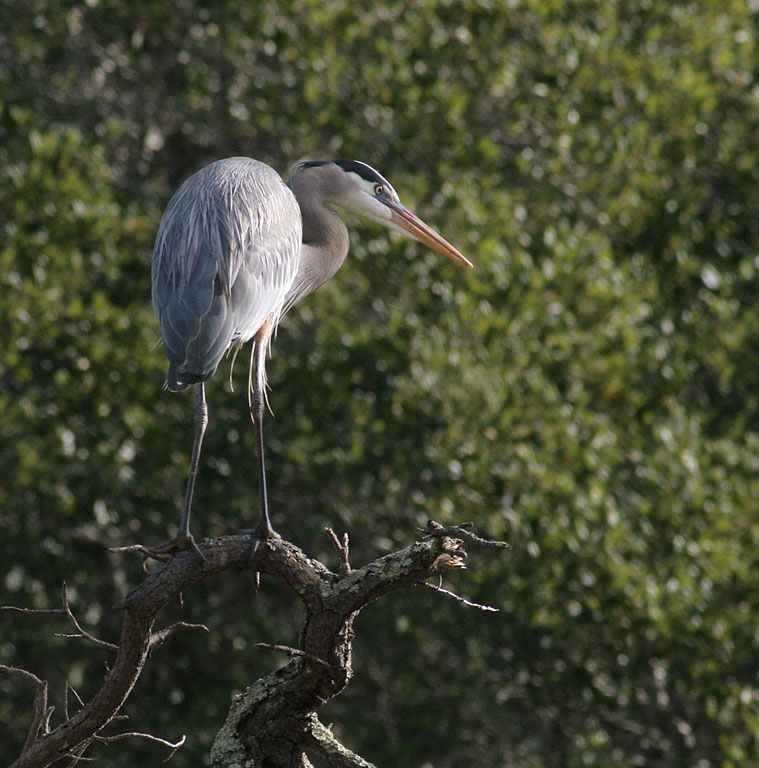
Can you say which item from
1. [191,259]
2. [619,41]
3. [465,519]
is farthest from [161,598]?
[619,41]

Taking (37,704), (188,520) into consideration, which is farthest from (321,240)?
(37,704)

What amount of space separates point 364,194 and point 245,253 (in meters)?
0.73

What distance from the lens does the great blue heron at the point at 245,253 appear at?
310cm

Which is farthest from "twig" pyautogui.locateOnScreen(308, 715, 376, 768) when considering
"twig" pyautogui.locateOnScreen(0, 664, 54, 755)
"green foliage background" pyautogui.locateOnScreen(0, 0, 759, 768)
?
"green foliage background" pyautogui.locateOnScreen(0, 0, 759, 768)

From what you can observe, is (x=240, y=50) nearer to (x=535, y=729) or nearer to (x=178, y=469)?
(x=178, y=469)

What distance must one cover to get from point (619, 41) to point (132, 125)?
2391mm

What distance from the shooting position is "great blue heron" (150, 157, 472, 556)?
3.10 meters

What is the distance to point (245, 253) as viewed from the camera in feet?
11.2

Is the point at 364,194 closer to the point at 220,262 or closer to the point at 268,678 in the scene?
the point at 220,262

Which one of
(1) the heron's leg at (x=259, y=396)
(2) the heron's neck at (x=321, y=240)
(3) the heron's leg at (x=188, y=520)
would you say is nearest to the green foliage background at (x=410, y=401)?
(2) the heron's neck at (x=321, y=240)

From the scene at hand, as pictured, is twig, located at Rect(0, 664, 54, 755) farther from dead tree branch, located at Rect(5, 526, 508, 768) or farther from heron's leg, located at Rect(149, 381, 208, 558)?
heron's leg, located at Rect(149, 381, 208, 558)

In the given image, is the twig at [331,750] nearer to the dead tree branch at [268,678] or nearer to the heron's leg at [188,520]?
the dead tree branch at [268,678]

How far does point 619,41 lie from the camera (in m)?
5.90

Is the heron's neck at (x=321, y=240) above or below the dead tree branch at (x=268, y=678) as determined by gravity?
below
